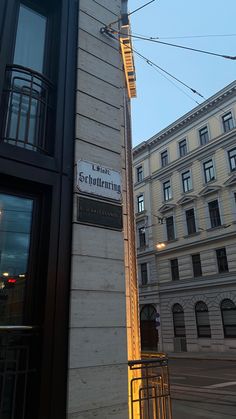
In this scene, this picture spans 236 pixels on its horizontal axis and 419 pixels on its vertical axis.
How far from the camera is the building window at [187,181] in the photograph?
108 feet

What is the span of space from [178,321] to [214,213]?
401 inches

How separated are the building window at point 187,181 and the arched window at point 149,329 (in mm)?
12139

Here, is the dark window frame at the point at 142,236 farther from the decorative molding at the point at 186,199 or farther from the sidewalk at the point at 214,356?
the sidewalk at the point at 214,356

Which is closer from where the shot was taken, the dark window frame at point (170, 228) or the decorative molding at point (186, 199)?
the decorative molding at point (186, 199)

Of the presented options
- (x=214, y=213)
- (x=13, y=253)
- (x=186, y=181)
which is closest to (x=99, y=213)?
(x=13, y=253)

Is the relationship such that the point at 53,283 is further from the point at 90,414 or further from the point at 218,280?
the point at 218,280

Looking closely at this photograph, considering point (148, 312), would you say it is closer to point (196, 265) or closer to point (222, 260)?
point (196, 265)

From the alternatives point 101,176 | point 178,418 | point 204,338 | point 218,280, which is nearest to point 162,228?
point 218,280

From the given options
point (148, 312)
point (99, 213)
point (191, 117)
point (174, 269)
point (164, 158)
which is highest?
point (191, 117)

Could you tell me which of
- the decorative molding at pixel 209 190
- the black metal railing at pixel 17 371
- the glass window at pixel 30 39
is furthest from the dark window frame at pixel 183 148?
the black metal railing at pixel 17 371

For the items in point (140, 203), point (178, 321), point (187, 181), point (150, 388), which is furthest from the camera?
point (140, 203)

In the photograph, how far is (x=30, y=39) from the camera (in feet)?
17.3

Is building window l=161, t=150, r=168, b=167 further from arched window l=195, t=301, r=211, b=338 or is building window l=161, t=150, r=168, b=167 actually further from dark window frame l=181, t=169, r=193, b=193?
arched window l=195, t=301, r=211, b=338

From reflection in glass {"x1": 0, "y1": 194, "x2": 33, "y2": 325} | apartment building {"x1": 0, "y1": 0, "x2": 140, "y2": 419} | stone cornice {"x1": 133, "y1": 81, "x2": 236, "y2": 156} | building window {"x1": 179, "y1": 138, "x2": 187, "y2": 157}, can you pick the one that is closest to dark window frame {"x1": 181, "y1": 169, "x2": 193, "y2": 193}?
building window {"x1": 179, "y1": 138, "x2": 187, "y2": 157}
